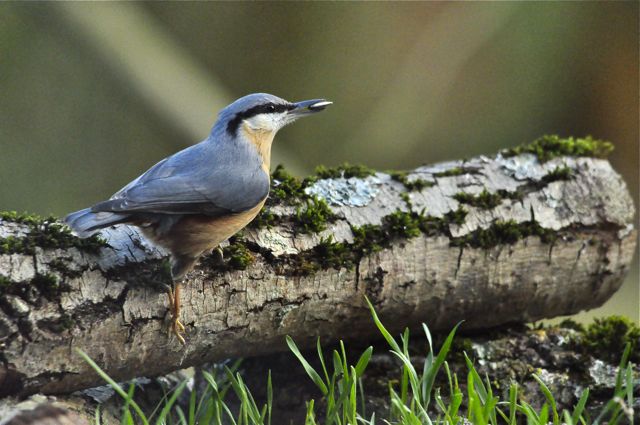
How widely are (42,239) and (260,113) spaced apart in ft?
3.00

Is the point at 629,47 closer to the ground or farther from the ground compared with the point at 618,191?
farther from the ground

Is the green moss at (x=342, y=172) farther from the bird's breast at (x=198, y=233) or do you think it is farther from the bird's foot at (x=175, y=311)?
the bird's foot at (x=175, y=311)

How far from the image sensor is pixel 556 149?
11.1 ft

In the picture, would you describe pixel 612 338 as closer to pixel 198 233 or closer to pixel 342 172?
pixel 342 172

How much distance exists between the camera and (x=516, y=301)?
311 centimetres

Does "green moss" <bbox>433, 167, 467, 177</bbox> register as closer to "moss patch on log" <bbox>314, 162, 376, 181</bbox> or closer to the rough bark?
the rough bark

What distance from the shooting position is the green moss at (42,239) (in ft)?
7.42

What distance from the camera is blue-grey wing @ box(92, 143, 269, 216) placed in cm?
241

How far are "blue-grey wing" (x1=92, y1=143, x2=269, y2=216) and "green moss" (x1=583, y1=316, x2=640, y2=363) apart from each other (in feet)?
4.39

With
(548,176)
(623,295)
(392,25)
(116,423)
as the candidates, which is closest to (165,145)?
(392,25)

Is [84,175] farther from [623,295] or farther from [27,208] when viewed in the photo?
[623,295]

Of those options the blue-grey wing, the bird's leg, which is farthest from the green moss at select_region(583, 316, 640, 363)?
the bird's leg

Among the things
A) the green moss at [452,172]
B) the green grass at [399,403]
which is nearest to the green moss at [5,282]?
the green grass at [399,403]

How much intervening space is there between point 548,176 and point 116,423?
→ 1.88 metres
